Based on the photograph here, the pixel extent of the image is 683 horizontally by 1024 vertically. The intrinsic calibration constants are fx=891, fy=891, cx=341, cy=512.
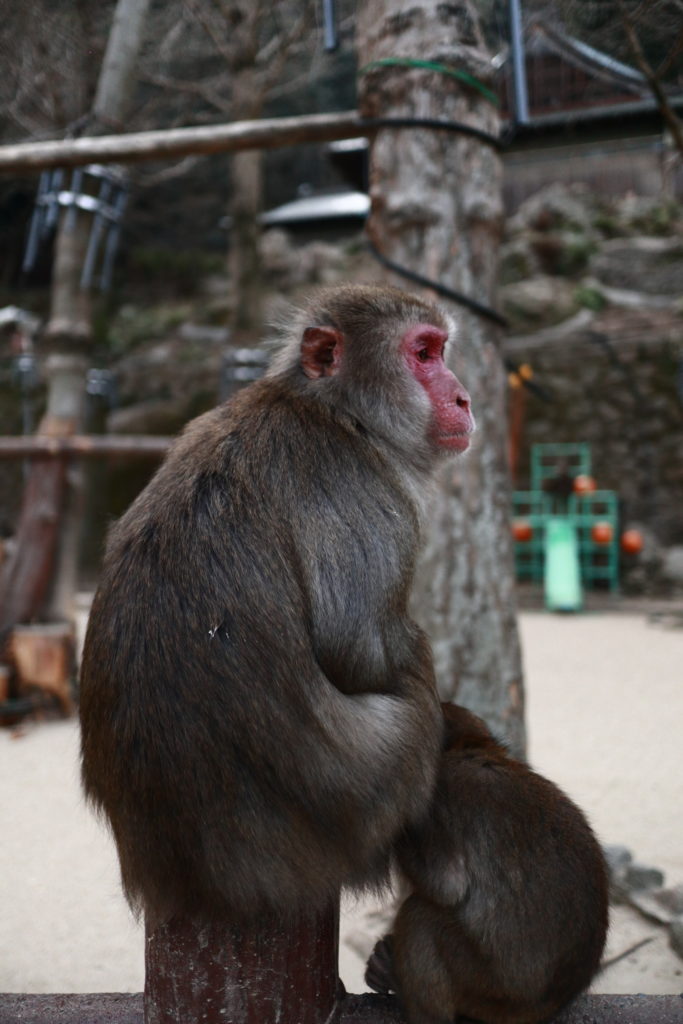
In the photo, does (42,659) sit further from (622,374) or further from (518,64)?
(622,374)

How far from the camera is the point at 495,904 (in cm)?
156

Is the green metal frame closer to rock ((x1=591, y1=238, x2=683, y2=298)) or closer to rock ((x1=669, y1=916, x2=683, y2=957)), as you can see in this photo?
rock ((x1=591, y1=238, x2=683, y2=298))

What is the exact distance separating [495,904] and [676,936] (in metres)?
1.70

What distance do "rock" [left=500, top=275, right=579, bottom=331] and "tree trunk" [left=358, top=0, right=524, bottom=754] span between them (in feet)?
30.9

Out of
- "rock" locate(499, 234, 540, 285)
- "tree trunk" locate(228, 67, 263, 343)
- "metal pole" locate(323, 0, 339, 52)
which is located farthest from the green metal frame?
"metal pole" locate(323, 0, 339, 52)

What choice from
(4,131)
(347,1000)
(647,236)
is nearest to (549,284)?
(647,236)

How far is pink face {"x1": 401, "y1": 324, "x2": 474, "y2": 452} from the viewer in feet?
6.19

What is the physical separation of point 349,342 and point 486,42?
173 cm

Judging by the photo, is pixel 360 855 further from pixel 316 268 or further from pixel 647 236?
pixel 316 268

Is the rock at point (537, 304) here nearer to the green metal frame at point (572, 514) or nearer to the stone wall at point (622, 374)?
the stone wall at point (622, 374)

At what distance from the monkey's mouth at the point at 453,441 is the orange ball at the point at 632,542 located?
29.3 feet

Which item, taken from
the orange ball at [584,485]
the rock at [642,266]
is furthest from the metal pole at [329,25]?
the rock at [642,266]

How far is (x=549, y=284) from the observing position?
500 inches

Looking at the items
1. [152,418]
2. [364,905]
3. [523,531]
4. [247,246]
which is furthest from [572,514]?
[364,905]
